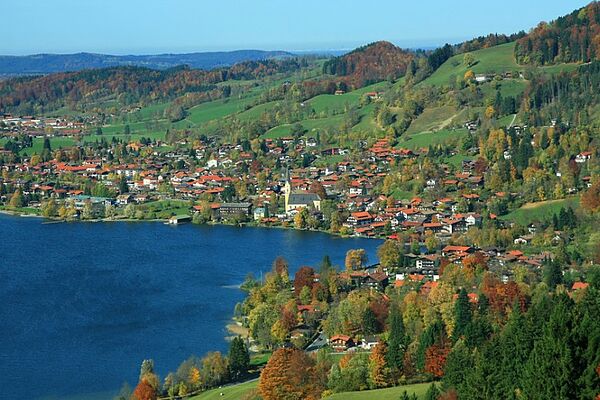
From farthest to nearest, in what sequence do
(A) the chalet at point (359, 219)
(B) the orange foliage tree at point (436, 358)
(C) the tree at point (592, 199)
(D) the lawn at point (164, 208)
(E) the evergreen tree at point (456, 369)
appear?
(D) the lawn at point (164, 208)
(A) the chalet at point (359, 219)
(C) the tree at point (592, 199)
(B) the orange foliage tree at point (436, 358)
(E) the evergreen tree at point (456, 369)

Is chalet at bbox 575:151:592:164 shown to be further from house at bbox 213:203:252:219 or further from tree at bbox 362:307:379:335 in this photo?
tree at bbox 362:307:379:335

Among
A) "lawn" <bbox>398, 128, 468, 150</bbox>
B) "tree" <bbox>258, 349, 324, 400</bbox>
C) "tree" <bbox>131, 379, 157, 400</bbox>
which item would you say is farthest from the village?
"tree" <bbox>131, 379, 157, 400</bbox>

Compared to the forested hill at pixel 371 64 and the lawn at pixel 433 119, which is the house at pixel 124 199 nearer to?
the lawn at pixel 433 119

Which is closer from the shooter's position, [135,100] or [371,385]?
[371,385]

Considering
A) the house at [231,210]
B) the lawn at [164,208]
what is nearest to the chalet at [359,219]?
the house at [231,210]

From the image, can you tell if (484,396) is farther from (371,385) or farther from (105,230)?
(105,230)

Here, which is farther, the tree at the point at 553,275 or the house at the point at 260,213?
the house at the point at 260,213

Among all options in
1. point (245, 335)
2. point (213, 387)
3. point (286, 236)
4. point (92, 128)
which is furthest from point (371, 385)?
point (92, 128)

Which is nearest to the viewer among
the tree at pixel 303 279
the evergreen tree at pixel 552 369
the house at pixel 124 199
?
the evergreen tree at pixel 552 369
